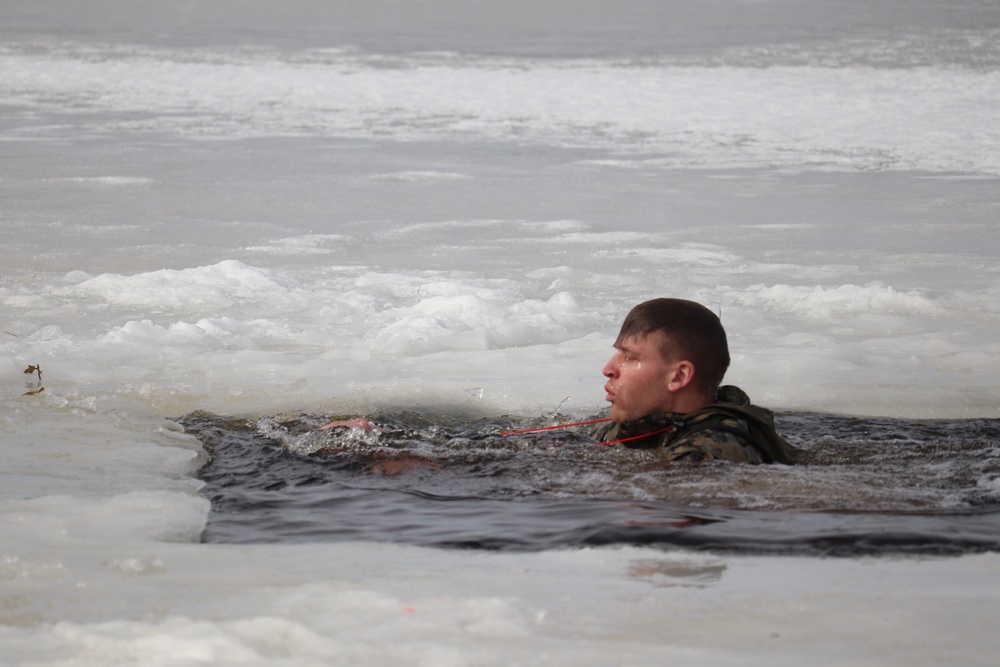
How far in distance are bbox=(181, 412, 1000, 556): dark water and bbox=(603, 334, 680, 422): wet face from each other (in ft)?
0.52

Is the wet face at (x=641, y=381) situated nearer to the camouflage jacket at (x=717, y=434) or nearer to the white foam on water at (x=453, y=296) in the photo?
the camouflage jacket at (x=717, y=434)

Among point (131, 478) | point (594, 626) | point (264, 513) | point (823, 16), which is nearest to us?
point (594, 626)

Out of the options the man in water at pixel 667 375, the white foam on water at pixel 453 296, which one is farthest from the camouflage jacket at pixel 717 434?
the white foam on water at pixel 453 296

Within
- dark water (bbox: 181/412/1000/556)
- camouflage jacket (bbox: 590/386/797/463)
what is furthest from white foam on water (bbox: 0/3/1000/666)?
camouflage jacket (bbox: 590/386/797/463)

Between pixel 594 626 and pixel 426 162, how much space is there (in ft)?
29.9

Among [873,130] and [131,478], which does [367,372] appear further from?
[873,130]

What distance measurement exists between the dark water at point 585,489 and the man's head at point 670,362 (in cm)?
20

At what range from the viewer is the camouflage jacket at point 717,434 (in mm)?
3592

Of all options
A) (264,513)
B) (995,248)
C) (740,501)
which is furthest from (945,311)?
(264,513)

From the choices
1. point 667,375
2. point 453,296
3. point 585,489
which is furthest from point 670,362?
point 453,296

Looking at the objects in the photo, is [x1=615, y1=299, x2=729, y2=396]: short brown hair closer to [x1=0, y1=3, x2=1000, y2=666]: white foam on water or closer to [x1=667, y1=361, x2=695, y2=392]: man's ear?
[x1=667, y1=361, x2=695, y2=392]: man's ear

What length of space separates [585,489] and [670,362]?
0.63 metres

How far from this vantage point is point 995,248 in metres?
7.51

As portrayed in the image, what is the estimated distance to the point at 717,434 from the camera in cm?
362
